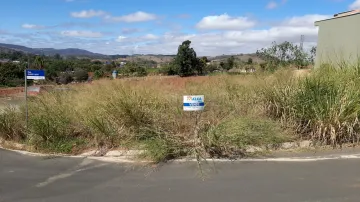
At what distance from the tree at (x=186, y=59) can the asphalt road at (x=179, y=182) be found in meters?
26.9

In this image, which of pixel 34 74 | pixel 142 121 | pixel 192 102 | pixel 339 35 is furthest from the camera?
pixel 339 35

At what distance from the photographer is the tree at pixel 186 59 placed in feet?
108

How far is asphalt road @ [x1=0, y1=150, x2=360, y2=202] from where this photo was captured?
4777mm

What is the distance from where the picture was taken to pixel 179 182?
5285mm

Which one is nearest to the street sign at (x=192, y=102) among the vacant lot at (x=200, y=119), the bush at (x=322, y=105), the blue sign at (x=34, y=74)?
the vacant lot at (x=200, y=119)

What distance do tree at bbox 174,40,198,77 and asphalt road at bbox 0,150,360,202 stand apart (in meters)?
26.9

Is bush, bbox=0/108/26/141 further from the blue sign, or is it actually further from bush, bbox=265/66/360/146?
bush, bbox=265/66/360/146

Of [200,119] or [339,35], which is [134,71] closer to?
[339,35]

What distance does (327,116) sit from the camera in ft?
23.0

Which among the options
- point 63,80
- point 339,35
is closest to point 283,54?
point 339,35

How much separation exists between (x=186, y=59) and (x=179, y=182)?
28.5 meters

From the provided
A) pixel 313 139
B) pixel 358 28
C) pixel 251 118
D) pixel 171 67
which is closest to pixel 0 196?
pixel 251 118

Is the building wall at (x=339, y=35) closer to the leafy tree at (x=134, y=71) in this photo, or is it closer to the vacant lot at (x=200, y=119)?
the leafy tree at (x=134, y=71)

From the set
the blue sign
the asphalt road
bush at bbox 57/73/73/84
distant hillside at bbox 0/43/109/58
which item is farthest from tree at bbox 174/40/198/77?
the asphalt road
